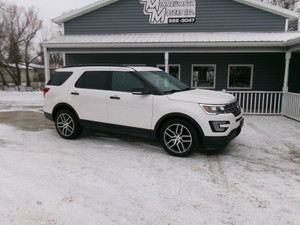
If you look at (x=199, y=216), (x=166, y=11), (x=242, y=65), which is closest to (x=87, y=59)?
(x=166, y=11)

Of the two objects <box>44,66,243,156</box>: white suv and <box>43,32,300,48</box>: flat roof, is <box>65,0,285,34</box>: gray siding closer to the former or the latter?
<box>43,32,300,48</box>: flat roof

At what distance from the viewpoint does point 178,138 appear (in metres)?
→ 4.84

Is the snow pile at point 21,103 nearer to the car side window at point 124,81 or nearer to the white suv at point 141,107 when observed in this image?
the white suv at point 141,107

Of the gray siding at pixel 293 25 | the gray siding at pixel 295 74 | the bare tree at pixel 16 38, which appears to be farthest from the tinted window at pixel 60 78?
the bare tree at pixel 16 38

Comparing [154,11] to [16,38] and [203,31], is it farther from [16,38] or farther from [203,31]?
[16,38]

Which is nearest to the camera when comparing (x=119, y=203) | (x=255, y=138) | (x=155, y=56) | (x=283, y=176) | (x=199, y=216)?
(x=199, y=216)

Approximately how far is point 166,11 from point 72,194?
1095 centimetres

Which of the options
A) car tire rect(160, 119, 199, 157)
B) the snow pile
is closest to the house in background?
the snow pile

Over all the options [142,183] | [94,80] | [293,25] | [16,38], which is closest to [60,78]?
[94,80]

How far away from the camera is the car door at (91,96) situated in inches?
218

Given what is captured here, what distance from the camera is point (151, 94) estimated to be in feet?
16.4

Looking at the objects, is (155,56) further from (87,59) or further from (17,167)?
(17,167)

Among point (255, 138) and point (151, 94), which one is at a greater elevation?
point (151, 94)

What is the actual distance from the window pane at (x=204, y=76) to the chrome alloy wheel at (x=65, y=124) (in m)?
8.45
